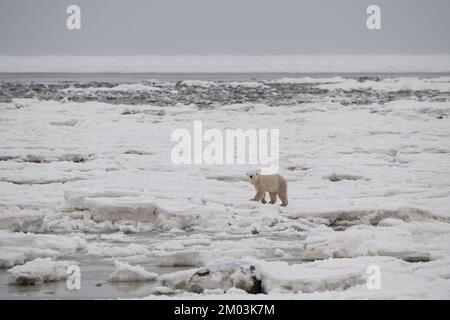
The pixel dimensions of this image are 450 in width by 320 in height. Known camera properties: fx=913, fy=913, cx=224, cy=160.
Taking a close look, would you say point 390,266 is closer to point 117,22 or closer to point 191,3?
point 117,22

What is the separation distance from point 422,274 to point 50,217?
4.32m

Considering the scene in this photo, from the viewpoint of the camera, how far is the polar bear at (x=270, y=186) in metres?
10.2

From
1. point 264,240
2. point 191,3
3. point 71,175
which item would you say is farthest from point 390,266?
point 191,3

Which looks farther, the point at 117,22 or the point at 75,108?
the point at 117,22

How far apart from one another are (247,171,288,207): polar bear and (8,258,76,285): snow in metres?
3.43

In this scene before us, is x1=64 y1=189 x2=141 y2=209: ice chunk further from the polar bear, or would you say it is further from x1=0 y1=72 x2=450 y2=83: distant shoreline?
x1=0 y1=72 x2=450 y2=83: distant shoreline

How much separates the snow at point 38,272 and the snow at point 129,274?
1.45 ft

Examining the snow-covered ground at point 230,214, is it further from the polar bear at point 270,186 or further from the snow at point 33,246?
the polar bear at point 270,186

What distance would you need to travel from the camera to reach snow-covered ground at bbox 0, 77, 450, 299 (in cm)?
687

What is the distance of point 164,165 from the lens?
42.4 feet

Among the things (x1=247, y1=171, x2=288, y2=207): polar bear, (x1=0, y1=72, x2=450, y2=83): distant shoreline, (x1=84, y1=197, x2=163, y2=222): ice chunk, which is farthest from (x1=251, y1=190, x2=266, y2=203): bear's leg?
(x1=0, y1=72, x2=450, y2=83): distant shoreline

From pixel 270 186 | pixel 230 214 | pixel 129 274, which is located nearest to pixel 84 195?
pixel 230 214

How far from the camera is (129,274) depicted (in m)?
7.14

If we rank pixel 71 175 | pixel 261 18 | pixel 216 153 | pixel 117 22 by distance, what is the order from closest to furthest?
pixel 71 175, pixel 216 153, pixel 117 22, pixel 261 18
